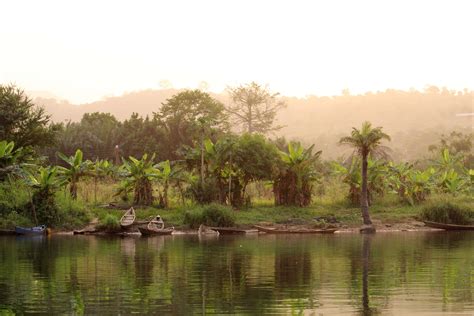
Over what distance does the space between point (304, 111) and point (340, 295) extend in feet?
588

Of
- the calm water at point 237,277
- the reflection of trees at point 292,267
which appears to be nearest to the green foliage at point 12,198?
the calm water at point 237,277

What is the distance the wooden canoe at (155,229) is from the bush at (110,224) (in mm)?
1625

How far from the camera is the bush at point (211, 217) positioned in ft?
155

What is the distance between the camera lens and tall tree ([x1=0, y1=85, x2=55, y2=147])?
5250cm

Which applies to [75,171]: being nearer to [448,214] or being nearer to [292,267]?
[448,214]

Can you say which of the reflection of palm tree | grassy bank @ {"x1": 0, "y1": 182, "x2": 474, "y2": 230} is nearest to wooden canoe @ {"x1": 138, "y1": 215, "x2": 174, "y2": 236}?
grassy bank @ {"x1": 0, "y1": 182, "x2": 474, "y2": 230}

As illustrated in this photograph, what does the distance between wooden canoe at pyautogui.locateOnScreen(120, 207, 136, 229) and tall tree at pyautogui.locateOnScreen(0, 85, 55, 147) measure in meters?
9.98

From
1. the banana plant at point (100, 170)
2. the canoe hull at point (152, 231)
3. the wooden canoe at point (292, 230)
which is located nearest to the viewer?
the canoe hull at point (152, 231)

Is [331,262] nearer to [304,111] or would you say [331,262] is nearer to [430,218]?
[430,218]

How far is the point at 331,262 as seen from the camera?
2833 centimetres

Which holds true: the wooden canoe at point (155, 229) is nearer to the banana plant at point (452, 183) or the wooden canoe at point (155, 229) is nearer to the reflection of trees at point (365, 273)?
the reflection of trees at point (365, 273)

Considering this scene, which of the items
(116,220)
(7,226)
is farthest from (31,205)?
(116,220)

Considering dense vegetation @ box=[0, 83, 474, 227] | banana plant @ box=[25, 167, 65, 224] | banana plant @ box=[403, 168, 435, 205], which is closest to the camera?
banana plant @ box=[25, 167, 65, 224]

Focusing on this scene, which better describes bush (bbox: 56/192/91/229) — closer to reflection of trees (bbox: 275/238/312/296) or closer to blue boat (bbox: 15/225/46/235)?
blue boat (bbox: 15/225/46/235)
